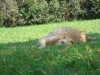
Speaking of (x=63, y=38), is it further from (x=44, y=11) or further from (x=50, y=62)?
(x=44, y=11)

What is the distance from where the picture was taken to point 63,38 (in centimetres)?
699

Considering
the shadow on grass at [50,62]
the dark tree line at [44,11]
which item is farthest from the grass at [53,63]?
the dark tree line at [44,11]

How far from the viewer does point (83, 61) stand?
486 centimetres

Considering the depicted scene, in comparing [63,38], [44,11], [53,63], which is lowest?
[44,11]

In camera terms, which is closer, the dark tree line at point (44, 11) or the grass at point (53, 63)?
the grass at point (53, 63)

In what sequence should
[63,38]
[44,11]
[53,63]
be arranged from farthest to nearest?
1. [44,11]
2. [63,38]
3. [53,63]

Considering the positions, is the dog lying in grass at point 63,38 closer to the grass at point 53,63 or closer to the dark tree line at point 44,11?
the grass at point 53,63

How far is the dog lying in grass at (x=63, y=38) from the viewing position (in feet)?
22.8

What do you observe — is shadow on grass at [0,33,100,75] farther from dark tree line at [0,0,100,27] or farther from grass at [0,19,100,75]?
dark tree line at [0,0,100,27]

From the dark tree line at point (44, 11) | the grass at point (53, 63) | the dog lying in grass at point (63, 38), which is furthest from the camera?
the dark tree line at point (44, 11)

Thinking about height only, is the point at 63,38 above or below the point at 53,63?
below

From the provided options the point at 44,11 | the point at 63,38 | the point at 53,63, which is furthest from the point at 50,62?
the point at 44,11

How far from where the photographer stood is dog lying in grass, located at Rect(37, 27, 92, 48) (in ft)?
22.8

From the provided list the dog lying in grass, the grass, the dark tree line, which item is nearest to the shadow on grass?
the grass
